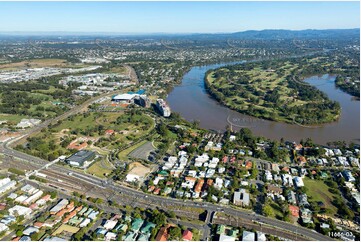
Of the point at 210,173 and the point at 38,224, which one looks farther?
the point at 210,173

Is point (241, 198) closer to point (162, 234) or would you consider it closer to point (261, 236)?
point (261, 236)

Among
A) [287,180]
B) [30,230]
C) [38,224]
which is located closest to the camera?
[30,230]

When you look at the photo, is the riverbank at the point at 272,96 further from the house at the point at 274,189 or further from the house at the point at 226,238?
the house at the point at 226,238

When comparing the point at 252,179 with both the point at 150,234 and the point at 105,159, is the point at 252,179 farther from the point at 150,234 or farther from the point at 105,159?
the point at 105,159

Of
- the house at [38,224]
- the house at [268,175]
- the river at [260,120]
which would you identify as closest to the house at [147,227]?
the house at [38,224]

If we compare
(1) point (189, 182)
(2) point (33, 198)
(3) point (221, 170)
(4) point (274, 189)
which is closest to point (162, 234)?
(1) point (189, 182)

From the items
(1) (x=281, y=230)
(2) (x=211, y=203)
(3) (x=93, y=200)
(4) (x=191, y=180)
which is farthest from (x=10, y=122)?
(1) (x=281, y=230)

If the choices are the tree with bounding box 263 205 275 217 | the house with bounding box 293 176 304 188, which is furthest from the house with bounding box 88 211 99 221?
the house with bounding box 293 176 304 188
